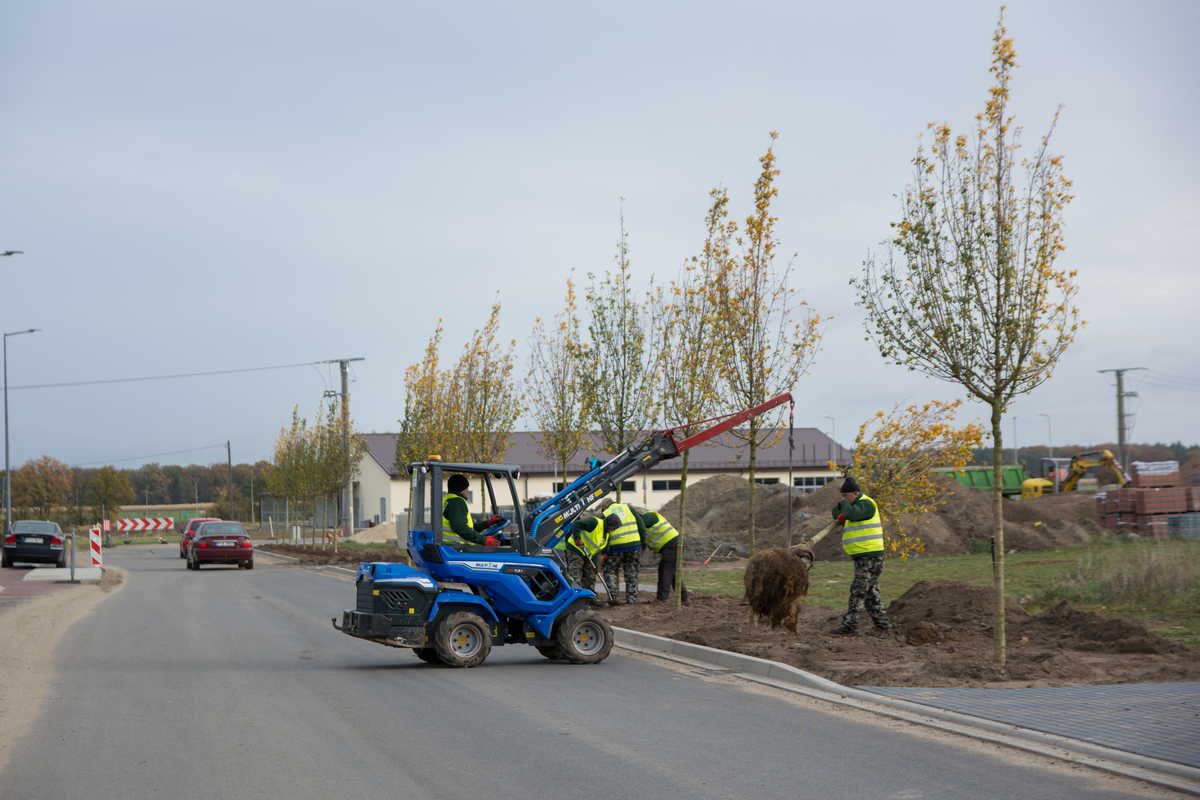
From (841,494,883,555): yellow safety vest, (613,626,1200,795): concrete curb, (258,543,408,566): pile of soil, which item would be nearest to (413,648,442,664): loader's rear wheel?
(613,626,1200,795): concrete curb

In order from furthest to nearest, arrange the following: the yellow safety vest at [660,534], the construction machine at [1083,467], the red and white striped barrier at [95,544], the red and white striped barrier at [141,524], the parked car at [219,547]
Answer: the red and white striped barrier at [141,524] < the construction machine at [1083,467] < the parked car at [219,547] < the red and white striped barrier at [95,544] < the yellow safety vest at [660,534]

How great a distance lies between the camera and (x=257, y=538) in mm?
78438

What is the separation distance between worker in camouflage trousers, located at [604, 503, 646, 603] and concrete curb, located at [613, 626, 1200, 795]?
3.48m

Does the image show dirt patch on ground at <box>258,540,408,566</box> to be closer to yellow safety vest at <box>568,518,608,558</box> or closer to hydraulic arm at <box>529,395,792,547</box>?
yellow safety vest at <box>568,518,608,558</box>

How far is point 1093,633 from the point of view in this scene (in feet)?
42.4

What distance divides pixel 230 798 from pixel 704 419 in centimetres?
1152

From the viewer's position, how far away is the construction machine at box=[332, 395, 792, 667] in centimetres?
1292

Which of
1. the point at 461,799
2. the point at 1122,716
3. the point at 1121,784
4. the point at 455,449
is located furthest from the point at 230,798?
the point at 455,449

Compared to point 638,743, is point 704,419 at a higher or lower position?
higher

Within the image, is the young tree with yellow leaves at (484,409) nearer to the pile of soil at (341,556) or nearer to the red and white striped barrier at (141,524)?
the pile of soil at (341,556)

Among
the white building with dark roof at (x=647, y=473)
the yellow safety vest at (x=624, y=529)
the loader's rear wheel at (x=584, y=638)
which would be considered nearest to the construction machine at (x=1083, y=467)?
the white building with dark roof at (x=647, y=473)

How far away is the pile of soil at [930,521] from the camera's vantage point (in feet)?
118

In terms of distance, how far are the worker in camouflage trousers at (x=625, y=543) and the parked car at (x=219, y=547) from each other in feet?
68.1

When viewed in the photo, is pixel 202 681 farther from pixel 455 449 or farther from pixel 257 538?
pixel 257 538
